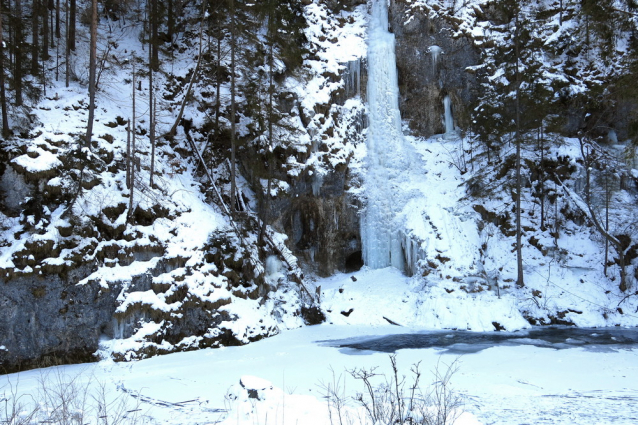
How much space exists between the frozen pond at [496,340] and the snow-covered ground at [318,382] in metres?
0.45

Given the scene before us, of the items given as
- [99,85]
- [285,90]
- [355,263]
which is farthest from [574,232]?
[99,85]

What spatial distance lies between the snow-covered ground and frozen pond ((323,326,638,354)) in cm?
45

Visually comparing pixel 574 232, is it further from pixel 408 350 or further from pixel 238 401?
pixel 238 401

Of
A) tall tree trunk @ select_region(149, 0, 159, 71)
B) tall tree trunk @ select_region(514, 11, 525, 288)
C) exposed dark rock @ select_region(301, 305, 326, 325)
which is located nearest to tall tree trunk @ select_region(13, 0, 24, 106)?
tall tree trunk @ select_region(149, 0, 159, 71)

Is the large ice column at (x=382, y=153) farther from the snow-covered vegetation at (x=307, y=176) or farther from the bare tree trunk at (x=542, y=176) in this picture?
the bare tree trunk at (x=542, y=176)

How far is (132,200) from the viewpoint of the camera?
12.9 m

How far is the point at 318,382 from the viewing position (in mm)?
8102

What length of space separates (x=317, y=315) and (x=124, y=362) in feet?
22.6

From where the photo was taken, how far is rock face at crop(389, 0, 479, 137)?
23.5m

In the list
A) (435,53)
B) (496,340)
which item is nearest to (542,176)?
(435,53)

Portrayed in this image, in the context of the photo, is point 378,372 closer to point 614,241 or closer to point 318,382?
point 318,382

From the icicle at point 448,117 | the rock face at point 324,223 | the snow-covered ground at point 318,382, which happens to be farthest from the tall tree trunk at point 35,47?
the icicle at point 448,117

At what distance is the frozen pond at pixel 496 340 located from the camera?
11.4m

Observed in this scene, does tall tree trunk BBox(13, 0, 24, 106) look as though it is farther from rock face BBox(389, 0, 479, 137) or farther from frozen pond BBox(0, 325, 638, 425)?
rock face BBox(389, 0, 479, 137)
